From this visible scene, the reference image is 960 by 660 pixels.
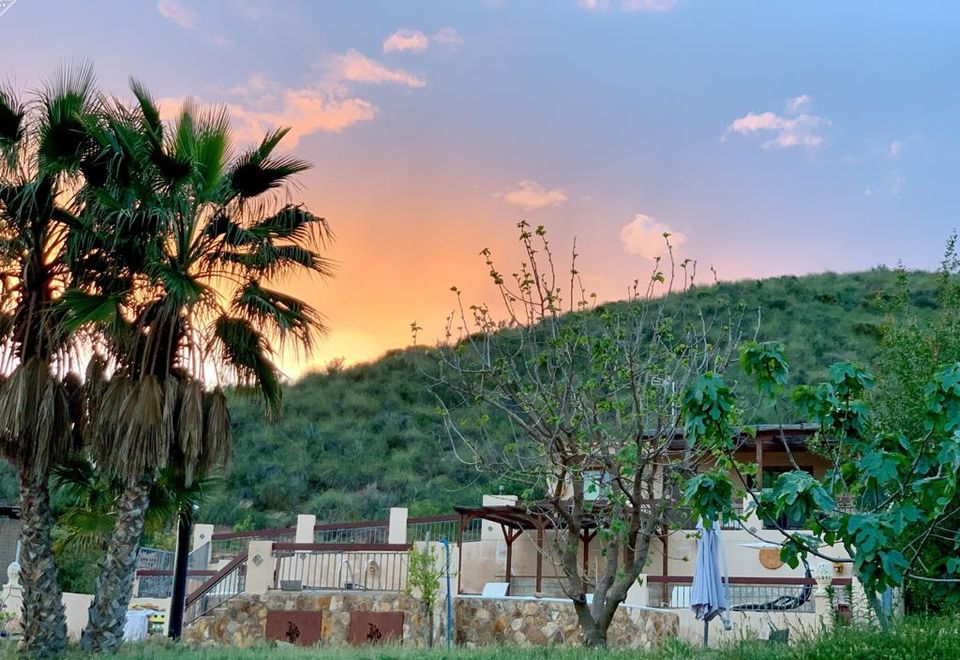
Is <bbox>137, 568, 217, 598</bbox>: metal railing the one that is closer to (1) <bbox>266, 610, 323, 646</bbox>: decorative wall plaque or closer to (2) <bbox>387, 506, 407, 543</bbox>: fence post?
(1) <bbox>266, 610, 323, 646</bbox>: decorative wall plaque

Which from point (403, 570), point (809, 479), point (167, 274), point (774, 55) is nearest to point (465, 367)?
point (167, 274)

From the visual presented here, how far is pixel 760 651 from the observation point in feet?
29.8

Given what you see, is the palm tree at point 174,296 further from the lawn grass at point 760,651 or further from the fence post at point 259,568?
the fence post at point 259,568

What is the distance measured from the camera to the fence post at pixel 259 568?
20922mm

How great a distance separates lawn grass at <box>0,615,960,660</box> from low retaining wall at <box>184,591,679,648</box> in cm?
790

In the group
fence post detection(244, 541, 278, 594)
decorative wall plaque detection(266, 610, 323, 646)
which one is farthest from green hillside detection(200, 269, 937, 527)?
decorative wall plaque detection(266, 610, 323, 646)

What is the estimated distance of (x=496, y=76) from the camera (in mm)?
22031

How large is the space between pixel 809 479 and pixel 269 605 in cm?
1511

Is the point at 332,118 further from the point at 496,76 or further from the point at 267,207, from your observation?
the point at 267,207

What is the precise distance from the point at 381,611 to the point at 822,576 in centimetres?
907

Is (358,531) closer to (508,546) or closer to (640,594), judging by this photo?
(508,546)

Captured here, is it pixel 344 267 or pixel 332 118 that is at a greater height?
pixel 332 118

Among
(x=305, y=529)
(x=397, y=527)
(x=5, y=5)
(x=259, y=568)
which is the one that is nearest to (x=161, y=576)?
(x=305, y=529)

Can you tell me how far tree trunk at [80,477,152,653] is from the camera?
13.5 meters
